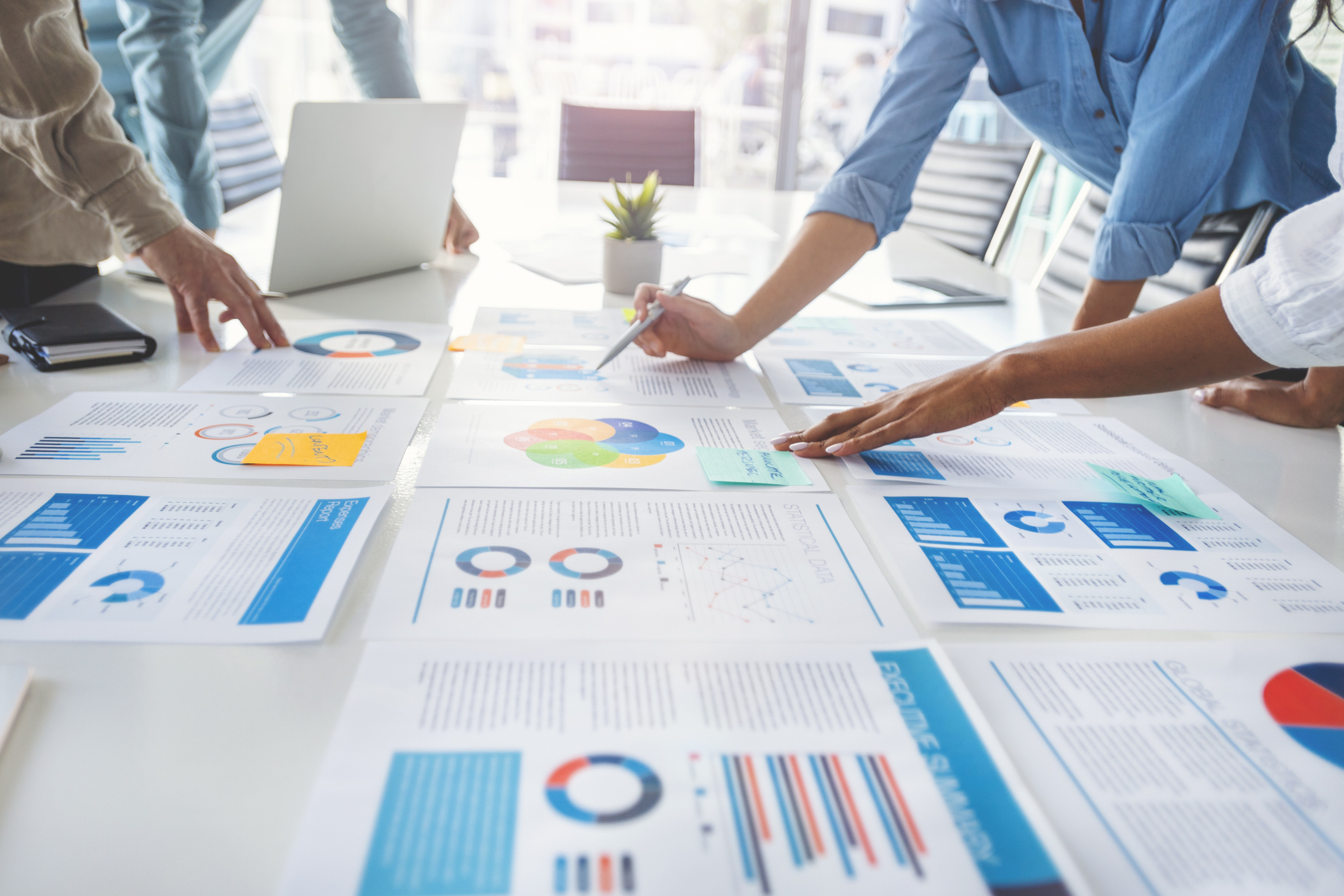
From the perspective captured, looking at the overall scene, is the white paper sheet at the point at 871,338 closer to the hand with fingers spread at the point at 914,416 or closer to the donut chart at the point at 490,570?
the hand with fingers spread at the point at 914,416

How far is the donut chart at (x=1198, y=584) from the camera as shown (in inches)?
27.6

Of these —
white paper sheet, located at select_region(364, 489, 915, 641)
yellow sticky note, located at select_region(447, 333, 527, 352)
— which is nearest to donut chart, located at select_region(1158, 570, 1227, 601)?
white paper sheet, located at select_region(364, 489, 915, 641)

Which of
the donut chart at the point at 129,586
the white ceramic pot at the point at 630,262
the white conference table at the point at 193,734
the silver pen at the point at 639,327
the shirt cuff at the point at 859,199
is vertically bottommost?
the white conference table at the point at 193,734

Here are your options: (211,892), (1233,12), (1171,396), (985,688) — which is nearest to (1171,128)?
(1233,12)

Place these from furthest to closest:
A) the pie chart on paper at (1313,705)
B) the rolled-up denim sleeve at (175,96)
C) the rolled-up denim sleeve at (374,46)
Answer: the rolled-up denim sleeve at (374,46), the rolled-up denim sleeve at (175,96), the pie chart on paper at (1313,705)

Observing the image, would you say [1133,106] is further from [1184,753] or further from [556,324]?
[1184,753]

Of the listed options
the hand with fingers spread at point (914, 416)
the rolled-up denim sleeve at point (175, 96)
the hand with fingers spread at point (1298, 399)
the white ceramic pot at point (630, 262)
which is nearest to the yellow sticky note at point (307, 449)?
the hand with fingers spread at point (914, 416)

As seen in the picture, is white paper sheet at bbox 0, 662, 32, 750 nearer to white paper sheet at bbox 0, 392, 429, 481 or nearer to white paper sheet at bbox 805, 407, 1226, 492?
white paper sheet at bbox 0, 392, 429, 481

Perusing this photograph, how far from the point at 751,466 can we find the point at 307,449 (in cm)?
44

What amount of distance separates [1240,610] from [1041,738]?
265 mm

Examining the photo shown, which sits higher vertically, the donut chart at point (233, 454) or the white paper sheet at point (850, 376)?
the white paper sheet at point (850, 376)

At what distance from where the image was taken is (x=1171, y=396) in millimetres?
1196

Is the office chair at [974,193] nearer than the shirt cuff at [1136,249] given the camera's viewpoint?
No

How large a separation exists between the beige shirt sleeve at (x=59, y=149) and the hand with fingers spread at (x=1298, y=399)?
138 cm
